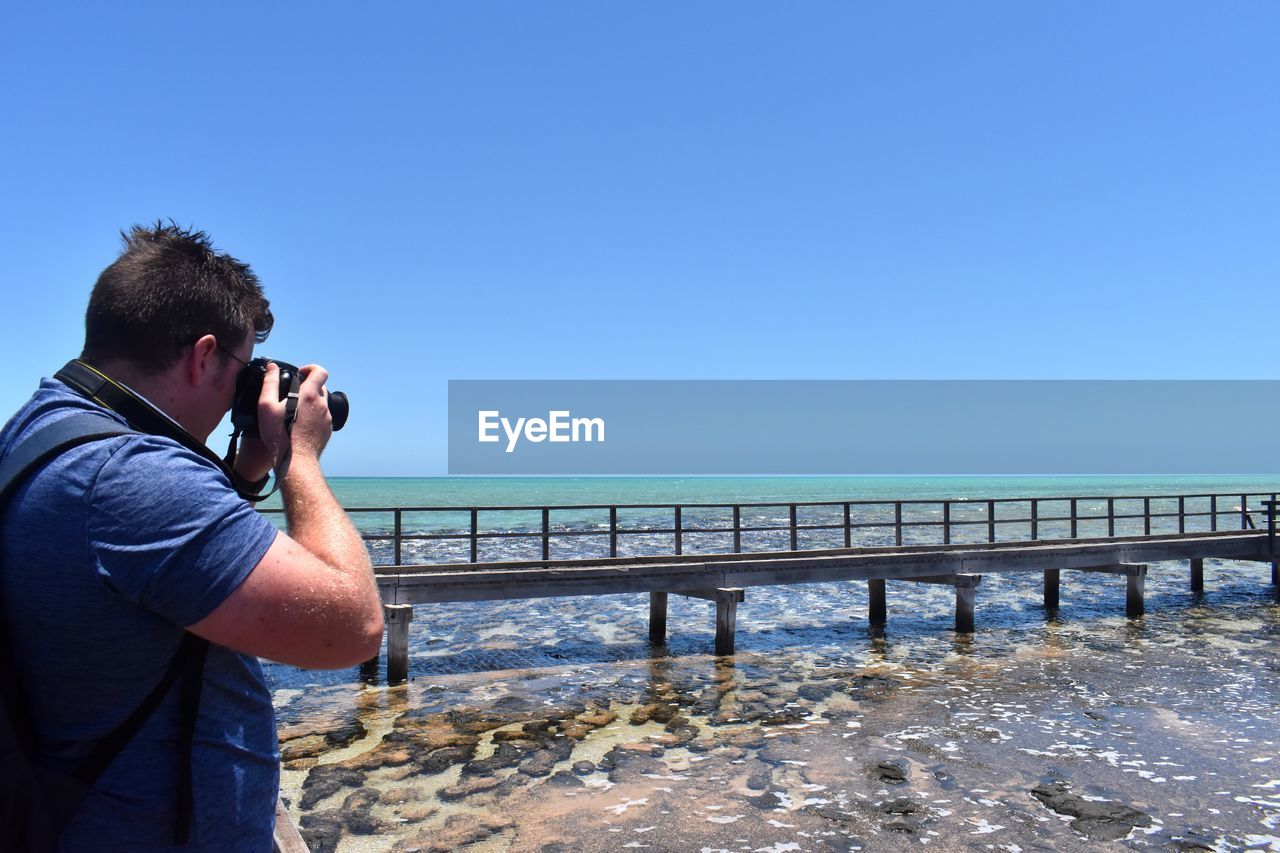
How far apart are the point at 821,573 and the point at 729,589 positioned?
196 centimetres

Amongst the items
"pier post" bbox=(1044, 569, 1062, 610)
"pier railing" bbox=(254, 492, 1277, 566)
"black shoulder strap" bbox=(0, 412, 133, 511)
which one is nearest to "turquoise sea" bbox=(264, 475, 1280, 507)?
"pier railing" bbox=(254, 492, 1277, 566)

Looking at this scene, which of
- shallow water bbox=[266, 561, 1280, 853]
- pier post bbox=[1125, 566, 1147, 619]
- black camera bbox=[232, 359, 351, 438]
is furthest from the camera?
pier post bbox=[1125, 566, 1147, 619]

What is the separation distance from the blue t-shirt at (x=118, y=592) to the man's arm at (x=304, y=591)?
3cm

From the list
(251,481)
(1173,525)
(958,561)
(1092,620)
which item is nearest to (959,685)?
(958,561)

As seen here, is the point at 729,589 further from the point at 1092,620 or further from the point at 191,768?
the point at 191,768

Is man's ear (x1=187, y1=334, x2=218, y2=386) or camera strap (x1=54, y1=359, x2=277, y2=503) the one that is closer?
camera strap (x1=54, y1=359, x2=277, y2=503)

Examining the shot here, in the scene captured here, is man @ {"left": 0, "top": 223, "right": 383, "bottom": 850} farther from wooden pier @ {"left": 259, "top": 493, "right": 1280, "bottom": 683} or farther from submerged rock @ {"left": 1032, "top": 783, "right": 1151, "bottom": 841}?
wooden pier @ {"left": 259, "top": 493, "right": 1280, "bottom": 683}

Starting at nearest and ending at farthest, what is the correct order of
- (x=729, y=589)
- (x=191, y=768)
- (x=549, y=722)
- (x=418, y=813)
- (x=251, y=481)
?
1. (x=191, y=768)
2. (x=251, y=481)
3. (x=418, y=813)
4. (x=549, y=722)
5. (x=729, y=589)

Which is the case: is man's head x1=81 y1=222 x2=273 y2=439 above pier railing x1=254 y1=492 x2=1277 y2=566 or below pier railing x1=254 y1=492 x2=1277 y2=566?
above

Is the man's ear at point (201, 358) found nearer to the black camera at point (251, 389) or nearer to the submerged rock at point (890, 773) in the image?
the black camera at point (251, 389)

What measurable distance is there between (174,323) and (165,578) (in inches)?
18.1

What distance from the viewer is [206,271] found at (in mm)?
1417

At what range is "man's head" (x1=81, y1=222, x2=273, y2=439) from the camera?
1.34 meters

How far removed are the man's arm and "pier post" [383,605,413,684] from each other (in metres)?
10.3
